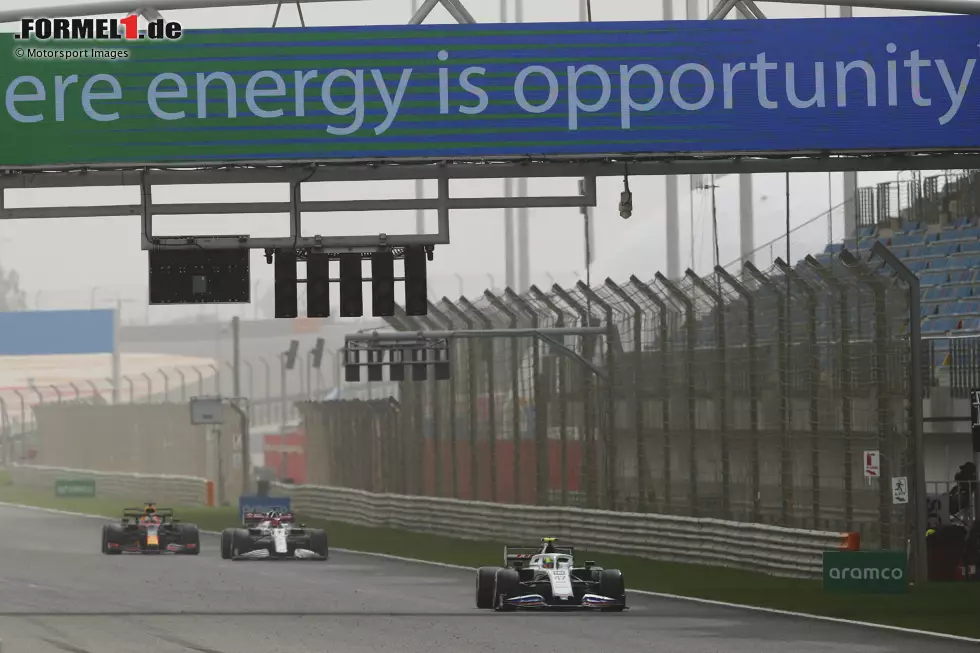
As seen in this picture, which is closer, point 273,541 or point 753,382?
point 753,382

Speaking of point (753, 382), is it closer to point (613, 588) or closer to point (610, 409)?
point (610, 409)

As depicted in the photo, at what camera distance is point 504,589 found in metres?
21.2

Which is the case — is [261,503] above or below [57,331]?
below

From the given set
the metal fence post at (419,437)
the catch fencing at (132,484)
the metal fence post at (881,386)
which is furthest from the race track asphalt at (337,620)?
the catch fencing at (132,484)

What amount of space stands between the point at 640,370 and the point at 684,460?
2163 mm

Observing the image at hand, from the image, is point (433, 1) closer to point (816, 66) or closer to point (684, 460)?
point (816, 66)

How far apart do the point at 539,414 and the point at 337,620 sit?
16854mm

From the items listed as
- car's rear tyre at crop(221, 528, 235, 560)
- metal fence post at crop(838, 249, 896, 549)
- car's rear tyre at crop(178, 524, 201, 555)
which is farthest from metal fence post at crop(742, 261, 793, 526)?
car's rear tyre at crop(178, 524, 201, 555)

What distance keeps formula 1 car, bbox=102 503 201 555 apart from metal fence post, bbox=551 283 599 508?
6.94 metres

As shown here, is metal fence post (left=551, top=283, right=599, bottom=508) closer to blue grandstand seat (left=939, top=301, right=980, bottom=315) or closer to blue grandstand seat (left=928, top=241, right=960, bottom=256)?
blue grandstand seat (left=939, top=301, right=980, bottom=315)

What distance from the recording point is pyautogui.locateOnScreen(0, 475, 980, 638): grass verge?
20312 millimetres

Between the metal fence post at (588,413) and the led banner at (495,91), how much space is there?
16.3 metres

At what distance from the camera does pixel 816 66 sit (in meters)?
17.8

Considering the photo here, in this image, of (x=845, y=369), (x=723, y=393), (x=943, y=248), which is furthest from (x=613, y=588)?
(x=943, y=248)
